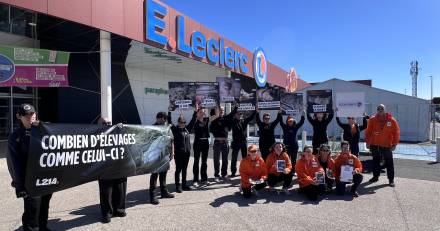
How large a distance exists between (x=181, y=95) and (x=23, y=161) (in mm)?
5255

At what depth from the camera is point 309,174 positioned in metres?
7.48

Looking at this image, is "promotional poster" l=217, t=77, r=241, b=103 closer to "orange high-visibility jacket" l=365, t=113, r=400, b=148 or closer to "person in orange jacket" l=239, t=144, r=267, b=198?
"person in orange jacket" l=239, t=144, r=267, b=198

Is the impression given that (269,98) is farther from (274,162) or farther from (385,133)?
(385,133)

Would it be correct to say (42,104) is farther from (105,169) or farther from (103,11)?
(105,169)

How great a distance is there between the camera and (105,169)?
18.8ft

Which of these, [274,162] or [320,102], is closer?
[274,162]

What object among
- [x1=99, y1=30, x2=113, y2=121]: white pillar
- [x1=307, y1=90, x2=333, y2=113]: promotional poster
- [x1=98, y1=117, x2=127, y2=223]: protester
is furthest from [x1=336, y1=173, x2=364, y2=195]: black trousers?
[x1=99, y1=30, x2=113, y2=121]: white pillar

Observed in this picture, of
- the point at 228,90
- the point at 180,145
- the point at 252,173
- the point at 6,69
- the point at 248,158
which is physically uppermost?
the point at 6,69

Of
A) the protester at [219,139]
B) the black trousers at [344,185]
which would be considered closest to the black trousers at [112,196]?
the protester at [219,139]

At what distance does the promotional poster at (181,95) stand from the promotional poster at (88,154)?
2397mm

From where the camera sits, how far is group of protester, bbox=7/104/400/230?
479cm

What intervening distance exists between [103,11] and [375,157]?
9.67 m

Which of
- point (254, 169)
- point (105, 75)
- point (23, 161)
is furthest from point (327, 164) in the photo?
point (105, 75)

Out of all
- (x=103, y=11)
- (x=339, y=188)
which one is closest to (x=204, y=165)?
(x=339, y=188)
